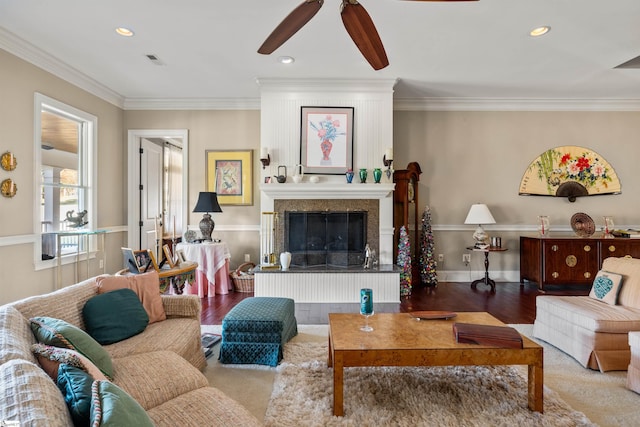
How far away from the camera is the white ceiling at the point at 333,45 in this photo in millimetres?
2951

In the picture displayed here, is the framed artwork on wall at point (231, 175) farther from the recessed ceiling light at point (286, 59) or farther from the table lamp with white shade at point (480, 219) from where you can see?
the table lamp with white shade at point (480, 219)

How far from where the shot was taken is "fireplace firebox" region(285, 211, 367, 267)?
4.67 metres

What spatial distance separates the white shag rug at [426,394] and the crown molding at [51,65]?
142 inches

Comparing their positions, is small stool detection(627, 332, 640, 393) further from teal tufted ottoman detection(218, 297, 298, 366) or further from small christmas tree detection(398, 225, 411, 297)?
small christmas tree detection(398, 225, 411, 297)

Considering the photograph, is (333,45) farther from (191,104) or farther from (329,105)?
(191,104)

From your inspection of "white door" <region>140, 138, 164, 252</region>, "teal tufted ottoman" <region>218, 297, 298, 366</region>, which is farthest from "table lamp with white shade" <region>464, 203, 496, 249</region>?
"white door" <region>140, 138, 164, 252</region>

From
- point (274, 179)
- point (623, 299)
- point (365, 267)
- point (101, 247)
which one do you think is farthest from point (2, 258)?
point (623, 299)

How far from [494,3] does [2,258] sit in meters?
5.02

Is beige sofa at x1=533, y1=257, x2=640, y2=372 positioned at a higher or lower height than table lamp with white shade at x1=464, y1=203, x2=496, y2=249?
lower

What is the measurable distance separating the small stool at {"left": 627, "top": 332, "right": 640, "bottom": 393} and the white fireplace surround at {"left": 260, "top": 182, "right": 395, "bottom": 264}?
8.98 feet

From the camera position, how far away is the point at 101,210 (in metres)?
4.90

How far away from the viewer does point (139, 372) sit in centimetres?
160

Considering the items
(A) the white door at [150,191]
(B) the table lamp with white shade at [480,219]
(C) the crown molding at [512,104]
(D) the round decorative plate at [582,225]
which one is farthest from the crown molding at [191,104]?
(D) the round decorative plate at [582,225]

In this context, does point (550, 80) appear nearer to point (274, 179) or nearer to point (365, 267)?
point (365, 267)
